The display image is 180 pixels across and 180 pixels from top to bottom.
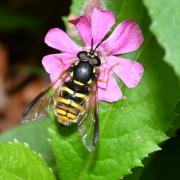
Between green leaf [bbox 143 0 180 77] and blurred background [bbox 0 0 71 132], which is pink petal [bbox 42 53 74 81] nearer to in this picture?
green leaf [bbox 143 0 180 77]

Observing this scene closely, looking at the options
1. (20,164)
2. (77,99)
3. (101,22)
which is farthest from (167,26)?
(20,164)

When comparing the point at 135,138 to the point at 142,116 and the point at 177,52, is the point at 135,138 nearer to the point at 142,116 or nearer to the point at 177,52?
the point at 142,116

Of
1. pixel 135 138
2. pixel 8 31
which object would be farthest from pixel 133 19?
pixel 8 31

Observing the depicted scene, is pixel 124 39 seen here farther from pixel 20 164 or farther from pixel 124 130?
pixel 20 164

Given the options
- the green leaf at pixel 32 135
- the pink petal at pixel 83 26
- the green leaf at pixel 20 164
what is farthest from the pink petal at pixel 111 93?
the green leaf at pixel 32 135

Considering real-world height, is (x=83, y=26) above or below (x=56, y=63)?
above

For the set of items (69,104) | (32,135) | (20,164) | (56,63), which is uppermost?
(56,63)
